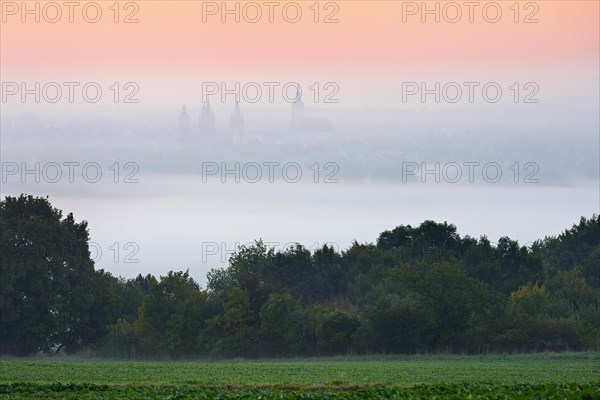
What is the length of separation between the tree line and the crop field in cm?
1087

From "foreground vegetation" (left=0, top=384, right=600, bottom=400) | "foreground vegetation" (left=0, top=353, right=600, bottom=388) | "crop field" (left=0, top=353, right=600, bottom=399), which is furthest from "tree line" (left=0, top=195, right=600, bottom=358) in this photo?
"foreground vegetation" (left=0, top=384, right=600, bottom=400)

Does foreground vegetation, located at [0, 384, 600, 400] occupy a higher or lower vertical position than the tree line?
lower

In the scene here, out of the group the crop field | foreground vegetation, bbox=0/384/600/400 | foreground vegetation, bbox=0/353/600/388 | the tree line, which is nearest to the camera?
foreground vegetation, bbox=0/384/600/400

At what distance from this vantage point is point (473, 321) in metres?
91.6

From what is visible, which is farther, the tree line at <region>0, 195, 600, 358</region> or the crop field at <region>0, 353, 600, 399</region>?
the tree line at <region>0, 195, 600, 358</region>

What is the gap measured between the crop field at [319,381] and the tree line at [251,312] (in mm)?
10872

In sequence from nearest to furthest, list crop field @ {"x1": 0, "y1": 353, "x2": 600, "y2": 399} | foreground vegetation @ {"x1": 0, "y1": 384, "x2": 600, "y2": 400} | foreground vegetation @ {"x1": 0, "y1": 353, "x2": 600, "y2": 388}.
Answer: foreground vegetation @ {"x1": 0, "y1": 384, "x2": 600, "y2": 400} → crop field @ {"x1": 0, "y1": 353, "x2": 600, "y2": 399} → foreground vegetation @ {"x1": 0, "y1": 353, "x2": 600, "y2": 388}

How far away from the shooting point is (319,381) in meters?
51.7

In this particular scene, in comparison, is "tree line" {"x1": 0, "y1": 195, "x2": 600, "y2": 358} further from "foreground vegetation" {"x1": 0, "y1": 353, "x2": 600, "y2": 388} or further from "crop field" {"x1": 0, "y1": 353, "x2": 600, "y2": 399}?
"foreground vegetation" {"x1": 0, "y1": 353, "x2": 600, "y2": 388}

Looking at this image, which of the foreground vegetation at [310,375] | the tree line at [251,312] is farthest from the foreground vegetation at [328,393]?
the tree line at [251,312]

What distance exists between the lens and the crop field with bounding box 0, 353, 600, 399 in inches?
1551

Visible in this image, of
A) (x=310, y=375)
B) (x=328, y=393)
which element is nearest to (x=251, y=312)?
(x=310, y=375)

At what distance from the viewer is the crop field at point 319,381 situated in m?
39.4

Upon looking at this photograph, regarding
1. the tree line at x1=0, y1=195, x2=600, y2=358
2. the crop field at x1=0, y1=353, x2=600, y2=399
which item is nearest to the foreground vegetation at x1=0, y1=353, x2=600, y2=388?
the crop field at x1=0, y1=353, x2=600, y2=399
